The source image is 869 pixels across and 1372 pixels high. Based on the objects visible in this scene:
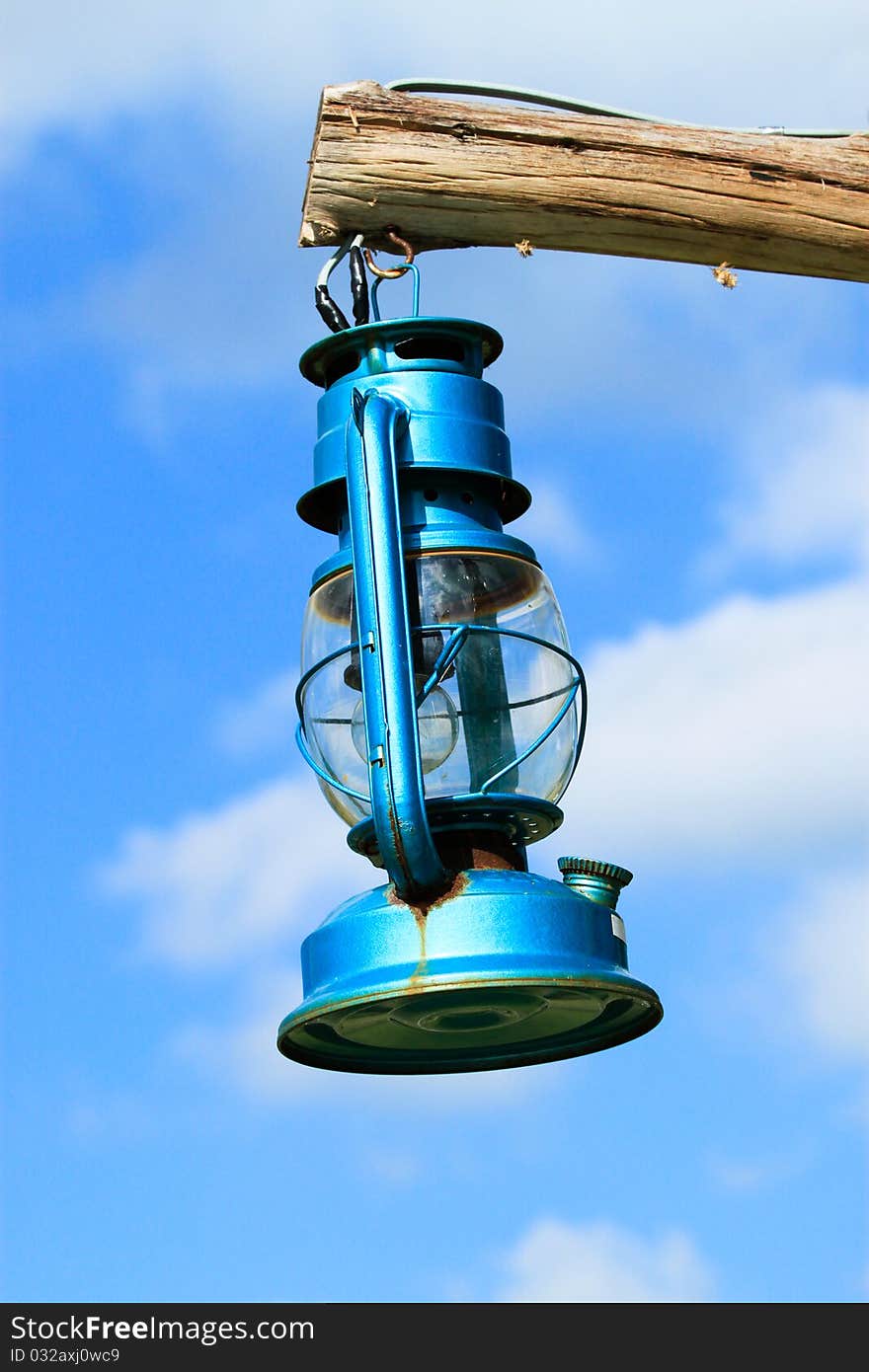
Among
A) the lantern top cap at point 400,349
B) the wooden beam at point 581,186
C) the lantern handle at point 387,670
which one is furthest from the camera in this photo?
the wooden beam at point 581,186

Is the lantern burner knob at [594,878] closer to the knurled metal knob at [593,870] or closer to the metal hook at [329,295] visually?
the knurled metal knob at [593,870]

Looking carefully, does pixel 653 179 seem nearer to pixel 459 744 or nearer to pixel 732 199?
pixel 732 199

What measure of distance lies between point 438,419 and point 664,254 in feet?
2.82

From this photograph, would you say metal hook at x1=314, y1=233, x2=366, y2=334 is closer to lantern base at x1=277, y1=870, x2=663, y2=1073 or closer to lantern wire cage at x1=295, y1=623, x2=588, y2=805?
lantern wire cage at x1=295, y1=623, x2=588, y2=805

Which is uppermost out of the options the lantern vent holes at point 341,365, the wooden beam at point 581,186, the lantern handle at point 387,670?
the wooden beam at point 581,186

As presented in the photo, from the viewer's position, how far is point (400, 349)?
4473 millimetres

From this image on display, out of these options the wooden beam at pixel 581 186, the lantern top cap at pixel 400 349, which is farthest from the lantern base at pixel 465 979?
the wooden beam at pixel 581 186

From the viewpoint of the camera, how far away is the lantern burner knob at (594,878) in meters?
4.26

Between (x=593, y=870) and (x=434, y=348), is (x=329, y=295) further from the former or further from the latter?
(x=593, y=870)

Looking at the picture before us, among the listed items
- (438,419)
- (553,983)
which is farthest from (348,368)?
(553,983)

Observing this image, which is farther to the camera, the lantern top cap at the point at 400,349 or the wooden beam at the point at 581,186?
the wooden beam at the point at 581,186

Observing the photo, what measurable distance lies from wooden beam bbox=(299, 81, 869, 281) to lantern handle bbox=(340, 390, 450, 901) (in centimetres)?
70

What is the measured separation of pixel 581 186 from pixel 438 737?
130cm

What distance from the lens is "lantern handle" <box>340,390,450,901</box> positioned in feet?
12.8
